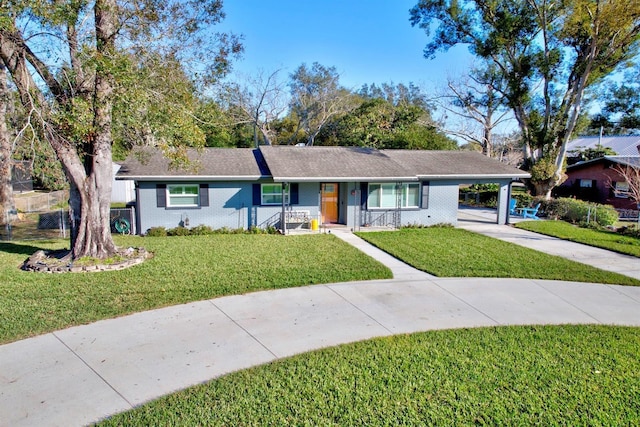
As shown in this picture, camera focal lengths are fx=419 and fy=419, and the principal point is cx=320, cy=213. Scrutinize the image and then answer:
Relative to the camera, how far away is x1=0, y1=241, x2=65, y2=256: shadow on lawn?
12188 mm

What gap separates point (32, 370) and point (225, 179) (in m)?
11.2

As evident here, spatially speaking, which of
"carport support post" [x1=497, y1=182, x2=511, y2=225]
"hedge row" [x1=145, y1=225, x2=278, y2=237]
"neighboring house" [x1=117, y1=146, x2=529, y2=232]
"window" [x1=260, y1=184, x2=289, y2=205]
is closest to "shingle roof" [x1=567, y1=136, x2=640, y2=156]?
"carport support post" [x1=497, y1=182, x2=511, y2=225]

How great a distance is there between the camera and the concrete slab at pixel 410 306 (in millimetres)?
7520

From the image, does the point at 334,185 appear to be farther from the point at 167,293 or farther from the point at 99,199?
the point at 167,293

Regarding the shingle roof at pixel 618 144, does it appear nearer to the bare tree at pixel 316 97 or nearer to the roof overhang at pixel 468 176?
the bare tree at pixel 316 97

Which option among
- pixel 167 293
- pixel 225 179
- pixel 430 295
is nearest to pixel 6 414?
pixel 167 293

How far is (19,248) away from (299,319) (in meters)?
10.3

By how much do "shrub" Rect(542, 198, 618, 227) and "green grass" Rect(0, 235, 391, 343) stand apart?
1320 cm

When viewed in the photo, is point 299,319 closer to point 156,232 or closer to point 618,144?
point 156,232

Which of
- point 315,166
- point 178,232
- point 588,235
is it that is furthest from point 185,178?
point 588,235

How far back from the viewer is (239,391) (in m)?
5.05

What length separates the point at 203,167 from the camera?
14969mm

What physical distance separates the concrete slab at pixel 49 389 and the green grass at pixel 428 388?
498 mm

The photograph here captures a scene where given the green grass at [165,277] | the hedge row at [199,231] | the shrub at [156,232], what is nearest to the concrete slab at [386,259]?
the green grass at [165,277]
